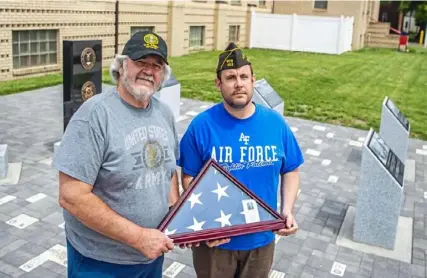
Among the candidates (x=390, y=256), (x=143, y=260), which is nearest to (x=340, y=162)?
(x=390, y=256)

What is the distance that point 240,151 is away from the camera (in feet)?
9.80

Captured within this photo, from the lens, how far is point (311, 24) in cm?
3042

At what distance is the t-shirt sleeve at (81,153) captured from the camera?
7.60 feet

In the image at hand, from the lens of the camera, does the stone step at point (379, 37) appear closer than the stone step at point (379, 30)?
Yes

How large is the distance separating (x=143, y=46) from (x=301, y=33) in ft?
97.1

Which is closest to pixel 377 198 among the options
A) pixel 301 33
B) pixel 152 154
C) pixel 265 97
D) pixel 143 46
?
pixel 265 97

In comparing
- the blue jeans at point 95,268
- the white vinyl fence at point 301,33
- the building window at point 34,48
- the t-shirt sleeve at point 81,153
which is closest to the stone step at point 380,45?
the white vinyl fence at point 301,33

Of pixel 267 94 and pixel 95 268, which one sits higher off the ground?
pixel 267 94

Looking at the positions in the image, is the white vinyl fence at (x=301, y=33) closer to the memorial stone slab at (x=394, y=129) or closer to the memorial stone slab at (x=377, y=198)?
the memorial stone slab at (x=394, y=129)

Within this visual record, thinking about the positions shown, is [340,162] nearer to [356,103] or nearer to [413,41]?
[356,103]

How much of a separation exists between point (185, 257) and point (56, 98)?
8.64 metres

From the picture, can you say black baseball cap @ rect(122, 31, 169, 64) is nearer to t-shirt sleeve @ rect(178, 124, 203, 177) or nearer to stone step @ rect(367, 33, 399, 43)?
t-shirt sleeve @ rect(178, 124, 203, 177)

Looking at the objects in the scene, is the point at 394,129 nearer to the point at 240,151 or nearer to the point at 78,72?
the point at 78,72

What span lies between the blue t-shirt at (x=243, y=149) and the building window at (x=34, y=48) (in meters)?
12.7
